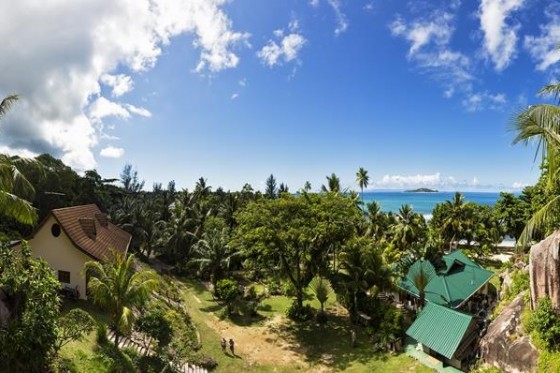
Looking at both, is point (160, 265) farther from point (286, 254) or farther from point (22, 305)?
point (22, 305)

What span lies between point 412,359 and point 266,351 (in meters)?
9.89

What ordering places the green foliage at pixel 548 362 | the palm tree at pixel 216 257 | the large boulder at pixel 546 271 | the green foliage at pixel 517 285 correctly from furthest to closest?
the palm tree at pixel 216 257, the green foliage at pixel 517 285, the large boulder at pixel 546 271, the green foliage at pixel 548 362

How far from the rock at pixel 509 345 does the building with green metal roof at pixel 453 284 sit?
750 cm

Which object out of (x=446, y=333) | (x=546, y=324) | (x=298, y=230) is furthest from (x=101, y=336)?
(x=546, y=324)

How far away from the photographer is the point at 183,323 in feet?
85.1

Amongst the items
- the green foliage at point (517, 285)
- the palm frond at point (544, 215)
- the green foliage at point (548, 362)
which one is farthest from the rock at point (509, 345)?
the palm frond at point (544, 215)

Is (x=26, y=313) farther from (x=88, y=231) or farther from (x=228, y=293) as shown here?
(x=228, y=293)

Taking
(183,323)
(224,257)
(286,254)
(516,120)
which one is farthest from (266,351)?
(516,120)

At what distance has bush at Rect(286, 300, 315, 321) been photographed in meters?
30.7

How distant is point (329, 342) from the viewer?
26.7m

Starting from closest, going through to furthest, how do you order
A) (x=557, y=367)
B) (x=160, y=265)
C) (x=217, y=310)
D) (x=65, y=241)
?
1. (x=557, y=367)
2. (x=65, y=241)
3. (x=217, y=310)
4. (x=160, y=265)

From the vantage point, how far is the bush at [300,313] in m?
30.7

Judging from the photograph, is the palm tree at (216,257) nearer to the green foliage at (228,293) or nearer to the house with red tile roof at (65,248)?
the green foliage at (228,293)

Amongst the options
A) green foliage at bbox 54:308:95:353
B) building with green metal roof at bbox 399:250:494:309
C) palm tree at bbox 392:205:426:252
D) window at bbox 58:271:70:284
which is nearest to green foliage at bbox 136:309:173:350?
green foliage at bbox 54:308:95:353
